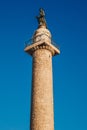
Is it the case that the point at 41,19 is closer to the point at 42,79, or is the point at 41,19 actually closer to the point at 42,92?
the point at 42,79

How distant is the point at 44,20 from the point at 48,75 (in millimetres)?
5724

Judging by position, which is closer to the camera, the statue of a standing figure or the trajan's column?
the trajan's column

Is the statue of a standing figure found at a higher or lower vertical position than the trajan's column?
higher

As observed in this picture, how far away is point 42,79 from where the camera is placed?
22.1m

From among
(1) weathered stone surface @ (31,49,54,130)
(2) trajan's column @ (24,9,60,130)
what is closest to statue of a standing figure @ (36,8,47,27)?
(2) trajan's column @ (24,9,60,130)

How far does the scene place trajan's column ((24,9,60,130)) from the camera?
826 inches

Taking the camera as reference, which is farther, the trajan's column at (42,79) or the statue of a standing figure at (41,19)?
the statue of a standing figure at (41,19)

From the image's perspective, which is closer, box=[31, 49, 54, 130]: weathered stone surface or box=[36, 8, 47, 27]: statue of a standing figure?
box=[31, 49, 54, 130]: weathered stone surface

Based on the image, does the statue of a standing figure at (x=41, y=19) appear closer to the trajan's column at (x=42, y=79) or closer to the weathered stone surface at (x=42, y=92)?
the trajan's column at (x=42, y=79)

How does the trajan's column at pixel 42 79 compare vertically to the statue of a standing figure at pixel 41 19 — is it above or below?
below

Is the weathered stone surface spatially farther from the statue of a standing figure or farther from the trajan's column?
the statue of a standing figure

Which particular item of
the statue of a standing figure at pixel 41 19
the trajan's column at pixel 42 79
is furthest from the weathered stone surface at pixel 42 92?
the statue of a standing figure at pixel 41 19

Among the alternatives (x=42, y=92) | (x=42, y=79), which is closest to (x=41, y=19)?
(x=42, y=79)

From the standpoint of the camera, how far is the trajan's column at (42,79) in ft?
68.8
